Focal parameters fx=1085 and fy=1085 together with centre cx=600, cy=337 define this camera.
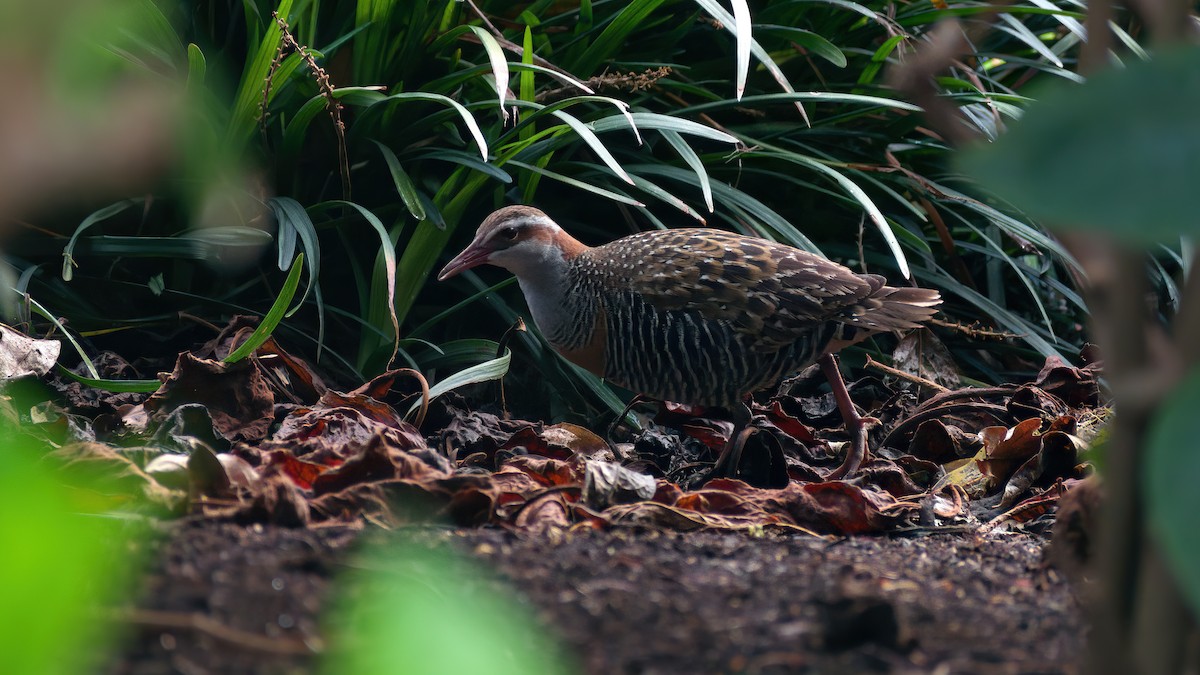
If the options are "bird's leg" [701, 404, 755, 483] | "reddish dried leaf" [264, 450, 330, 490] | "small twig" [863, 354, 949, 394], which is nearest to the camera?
"reddish dried leaf" [264, 450, 330, 490]

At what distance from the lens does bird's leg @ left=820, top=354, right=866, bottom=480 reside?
3238 mm

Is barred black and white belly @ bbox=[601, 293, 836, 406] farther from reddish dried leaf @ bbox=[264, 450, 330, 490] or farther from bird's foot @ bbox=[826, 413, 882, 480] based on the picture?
reddish dried leaf @ bbox=[264, 450, 330, 490]

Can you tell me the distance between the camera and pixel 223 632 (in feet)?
3.65

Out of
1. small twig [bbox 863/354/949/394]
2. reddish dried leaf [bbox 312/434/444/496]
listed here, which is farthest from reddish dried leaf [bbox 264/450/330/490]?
small twig [bbox 863/354/949/394]

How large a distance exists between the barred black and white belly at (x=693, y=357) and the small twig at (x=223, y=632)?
2364 mm

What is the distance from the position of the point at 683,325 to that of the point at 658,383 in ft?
0.67

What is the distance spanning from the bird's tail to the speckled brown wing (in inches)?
0.8

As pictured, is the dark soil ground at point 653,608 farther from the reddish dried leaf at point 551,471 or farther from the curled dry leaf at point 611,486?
the reddish dried leaf at point 551,471

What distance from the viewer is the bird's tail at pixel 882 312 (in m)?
3.48

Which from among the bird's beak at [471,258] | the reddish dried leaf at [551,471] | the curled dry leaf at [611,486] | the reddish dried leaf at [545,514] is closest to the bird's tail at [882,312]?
the bird's beak at [471,258]

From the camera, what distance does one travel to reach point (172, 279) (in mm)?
3707

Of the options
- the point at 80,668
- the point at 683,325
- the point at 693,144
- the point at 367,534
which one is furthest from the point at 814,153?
the point at 80,668

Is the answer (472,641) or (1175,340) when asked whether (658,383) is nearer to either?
(1175,340)

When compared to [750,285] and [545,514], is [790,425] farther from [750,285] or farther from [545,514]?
[545,514]
